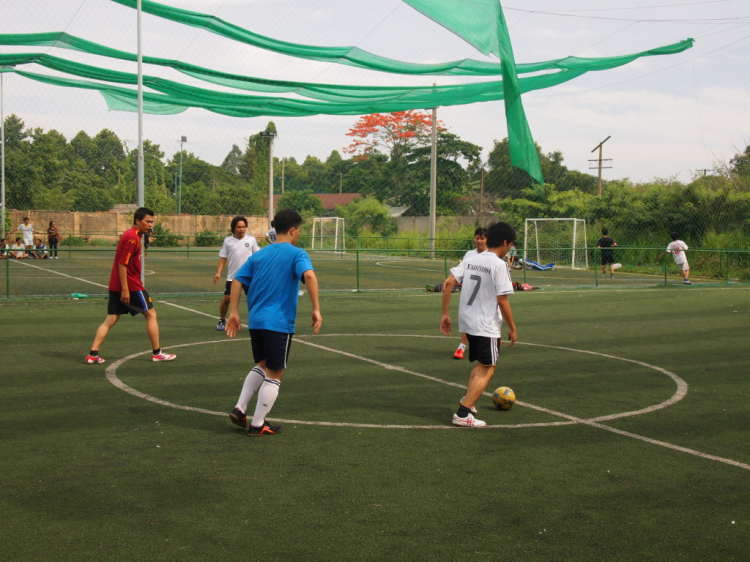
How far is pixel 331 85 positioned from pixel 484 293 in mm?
8113

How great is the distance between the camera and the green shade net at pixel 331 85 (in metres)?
7.99

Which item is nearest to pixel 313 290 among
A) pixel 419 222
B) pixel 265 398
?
pixel 265 398

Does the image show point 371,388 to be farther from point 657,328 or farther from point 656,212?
point 656,212

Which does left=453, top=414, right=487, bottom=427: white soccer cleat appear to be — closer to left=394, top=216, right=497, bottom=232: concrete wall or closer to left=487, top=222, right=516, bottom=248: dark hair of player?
left=487, top=222, right=516, bottom=248: dark hair of player

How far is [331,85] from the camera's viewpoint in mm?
13234

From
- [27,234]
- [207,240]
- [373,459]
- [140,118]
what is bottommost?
[373,459]

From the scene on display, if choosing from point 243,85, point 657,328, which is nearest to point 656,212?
point 657,328

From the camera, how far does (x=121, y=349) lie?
32.3 feet

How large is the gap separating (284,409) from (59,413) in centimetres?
202

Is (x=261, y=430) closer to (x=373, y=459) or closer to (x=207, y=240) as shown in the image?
(x=373, y=459)

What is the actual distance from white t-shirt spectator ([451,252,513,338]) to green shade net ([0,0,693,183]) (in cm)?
188

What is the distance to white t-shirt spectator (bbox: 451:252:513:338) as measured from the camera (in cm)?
622

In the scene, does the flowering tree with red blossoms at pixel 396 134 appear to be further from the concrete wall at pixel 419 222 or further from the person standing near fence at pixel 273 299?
the person standing near fence at pixel 273 299

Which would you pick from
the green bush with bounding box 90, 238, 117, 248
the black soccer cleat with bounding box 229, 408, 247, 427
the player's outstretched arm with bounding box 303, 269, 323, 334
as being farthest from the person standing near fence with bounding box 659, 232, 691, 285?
the green bush with bounding box 90, 238, 117, 248
